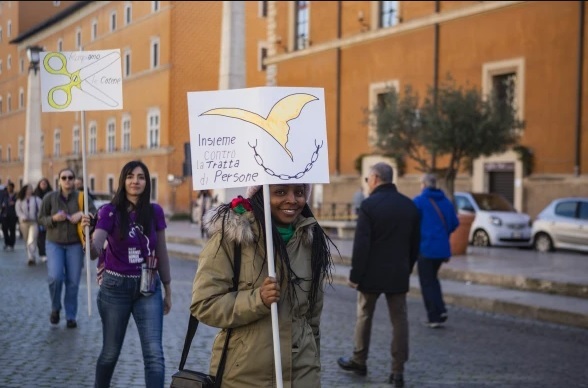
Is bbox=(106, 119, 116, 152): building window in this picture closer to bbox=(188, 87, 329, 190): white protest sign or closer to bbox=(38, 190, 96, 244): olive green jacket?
bbox=(38, 190, 96, 244): olive green jacket

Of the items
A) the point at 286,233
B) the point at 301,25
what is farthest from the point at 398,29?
the point at 286,233

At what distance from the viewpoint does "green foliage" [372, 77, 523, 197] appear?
2397 cm

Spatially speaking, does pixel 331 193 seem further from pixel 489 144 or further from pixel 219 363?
pixel 219 363

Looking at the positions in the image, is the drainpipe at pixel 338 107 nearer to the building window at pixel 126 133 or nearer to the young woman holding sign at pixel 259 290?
the building window at pixel 126 133

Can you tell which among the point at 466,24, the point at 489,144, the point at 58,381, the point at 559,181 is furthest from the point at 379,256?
the point at 466,24

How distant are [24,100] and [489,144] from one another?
32.4 meters

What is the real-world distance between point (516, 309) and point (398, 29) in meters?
22.5

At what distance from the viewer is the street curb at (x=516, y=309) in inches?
455

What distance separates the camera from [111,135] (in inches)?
2291

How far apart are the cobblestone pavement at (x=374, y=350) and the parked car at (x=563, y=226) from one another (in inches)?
399

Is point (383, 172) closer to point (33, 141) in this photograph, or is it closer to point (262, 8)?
point (33, 141)

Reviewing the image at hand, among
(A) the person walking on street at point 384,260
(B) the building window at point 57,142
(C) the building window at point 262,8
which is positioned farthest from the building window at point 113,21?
(A) the person walking on street at point 384,260

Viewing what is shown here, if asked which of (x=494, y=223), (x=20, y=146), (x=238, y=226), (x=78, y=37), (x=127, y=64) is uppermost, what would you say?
(x=78, y=37)

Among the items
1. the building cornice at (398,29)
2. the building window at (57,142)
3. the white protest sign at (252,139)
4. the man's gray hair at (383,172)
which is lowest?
the man's gray hair at (383,172)
